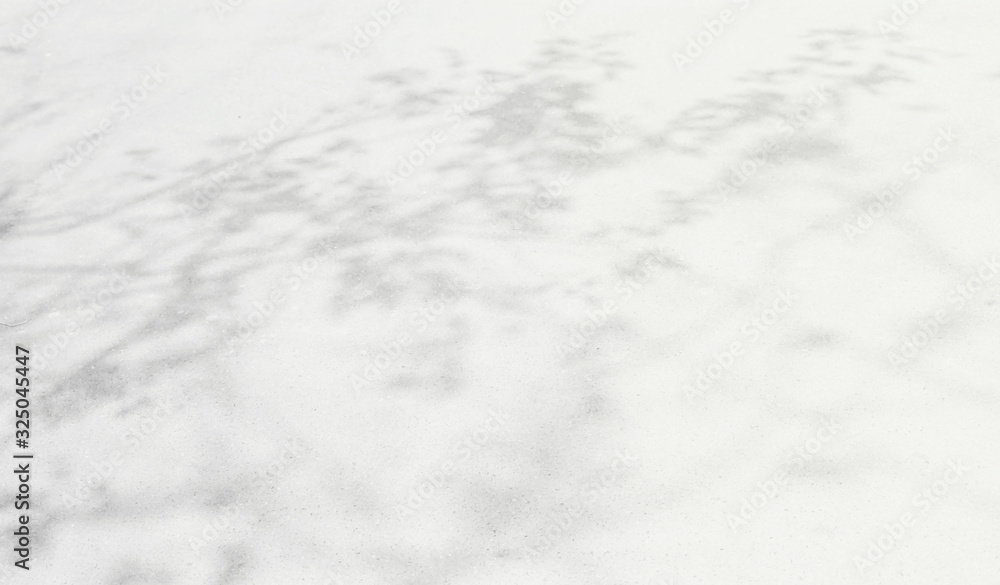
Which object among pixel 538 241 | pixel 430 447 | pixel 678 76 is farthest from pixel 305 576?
pixel 678 76

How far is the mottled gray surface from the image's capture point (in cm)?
293

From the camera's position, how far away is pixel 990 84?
5.08 meters

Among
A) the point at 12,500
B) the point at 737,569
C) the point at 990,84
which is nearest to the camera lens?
the point at 737,569

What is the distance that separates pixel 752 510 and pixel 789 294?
111 cm

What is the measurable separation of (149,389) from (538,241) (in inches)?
66.3

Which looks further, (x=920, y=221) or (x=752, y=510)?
(x=920, y=221)

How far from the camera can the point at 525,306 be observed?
384 centimetres

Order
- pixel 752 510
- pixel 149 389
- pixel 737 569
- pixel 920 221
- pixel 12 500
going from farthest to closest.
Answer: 1. pixel 920 221
2. pixel 149 389
3. pixel 12 500
4. pixel 752 510
5. pixel 737 569

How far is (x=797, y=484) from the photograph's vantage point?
2986 mm

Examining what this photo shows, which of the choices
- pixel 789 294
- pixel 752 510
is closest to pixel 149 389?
pixel 752 510

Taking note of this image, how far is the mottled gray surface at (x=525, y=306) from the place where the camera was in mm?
2934

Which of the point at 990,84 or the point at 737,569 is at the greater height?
the point at 990,84

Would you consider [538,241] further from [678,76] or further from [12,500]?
[12,500]

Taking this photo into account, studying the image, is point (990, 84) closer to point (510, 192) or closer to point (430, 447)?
point (510, 192)
